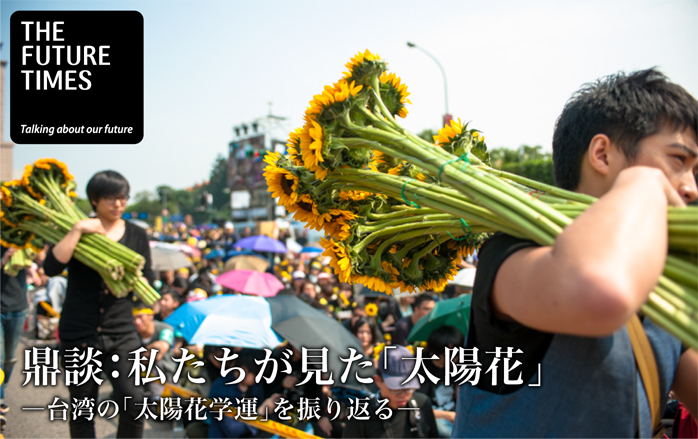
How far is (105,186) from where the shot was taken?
13.7 feet

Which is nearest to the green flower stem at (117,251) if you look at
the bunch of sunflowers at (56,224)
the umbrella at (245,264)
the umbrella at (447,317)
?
the bunch of sunflowers at (56,224)

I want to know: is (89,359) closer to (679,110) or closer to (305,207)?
(305,207)

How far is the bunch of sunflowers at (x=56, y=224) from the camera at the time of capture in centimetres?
404

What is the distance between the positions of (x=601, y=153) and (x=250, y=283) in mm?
7740

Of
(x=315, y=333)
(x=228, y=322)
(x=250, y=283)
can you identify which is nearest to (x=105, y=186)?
(x=228, y=322)

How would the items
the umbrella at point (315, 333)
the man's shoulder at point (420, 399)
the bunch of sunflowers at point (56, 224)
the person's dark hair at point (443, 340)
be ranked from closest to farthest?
the bunch of sunflowers at point (56, 224), the man's shoulder at point (420, 399), the person's dark hair at point (443, 340), the umbrella at point (315, 333)

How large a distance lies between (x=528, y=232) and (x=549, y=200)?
223 mm

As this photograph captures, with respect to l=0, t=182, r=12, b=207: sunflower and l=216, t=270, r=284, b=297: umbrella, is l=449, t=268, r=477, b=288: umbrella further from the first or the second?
l=0, t=182, r=12, b=207: sunflower

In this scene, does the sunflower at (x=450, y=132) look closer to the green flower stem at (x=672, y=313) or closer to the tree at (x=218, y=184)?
the green flower stem at (x=672, y=313)

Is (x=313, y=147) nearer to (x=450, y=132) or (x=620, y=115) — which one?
(x=450, y=132)

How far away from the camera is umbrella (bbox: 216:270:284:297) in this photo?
857 cm

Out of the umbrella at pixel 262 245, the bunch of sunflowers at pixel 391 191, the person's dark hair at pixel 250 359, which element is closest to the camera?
the bunch of sunflowers at pixel 391 191

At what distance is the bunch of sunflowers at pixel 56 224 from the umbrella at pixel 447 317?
10.1ft

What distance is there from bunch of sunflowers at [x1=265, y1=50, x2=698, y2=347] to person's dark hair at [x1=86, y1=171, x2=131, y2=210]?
2580 millimetres
